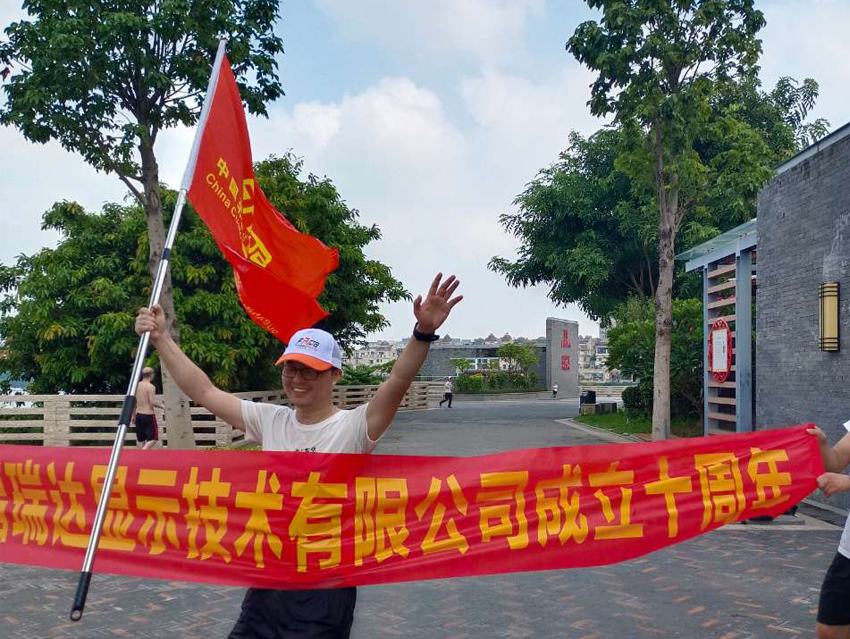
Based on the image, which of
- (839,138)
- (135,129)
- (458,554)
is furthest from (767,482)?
(135,129)

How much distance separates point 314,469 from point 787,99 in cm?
4931

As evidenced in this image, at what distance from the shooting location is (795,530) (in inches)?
384

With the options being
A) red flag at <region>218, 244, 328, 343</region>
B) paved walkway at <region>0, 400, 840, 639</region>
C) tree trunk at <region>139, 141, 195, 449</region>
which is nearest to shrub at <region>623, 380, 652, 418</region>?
tree trunk at <region>139, 141, 195, 449</region>

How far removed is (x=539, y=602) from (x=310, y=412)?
376 cm

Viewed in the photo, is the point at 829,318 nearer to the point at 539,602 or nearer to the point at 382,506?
the point at 539,602

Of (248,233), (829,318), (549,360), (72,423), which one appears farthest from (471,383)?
(248,233)

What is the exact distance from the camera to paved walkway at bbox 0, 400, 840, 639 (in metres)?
6.00

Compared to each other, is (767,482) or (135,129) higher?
(135,129)

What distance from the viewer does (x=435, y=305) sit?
3381 mm

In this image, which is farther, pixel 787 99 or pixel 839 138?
pixel 787 99

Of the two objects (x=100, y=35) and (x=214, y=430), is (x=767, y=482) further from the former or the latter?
(x=214, y=430)

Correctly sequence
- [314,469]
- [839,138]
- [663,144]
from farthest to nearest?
[663,144] → [839,138] → [314,469]

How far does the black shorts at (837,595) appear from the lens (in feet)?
13.1

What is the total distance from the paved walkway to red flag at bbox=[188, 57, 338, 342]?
238cm
